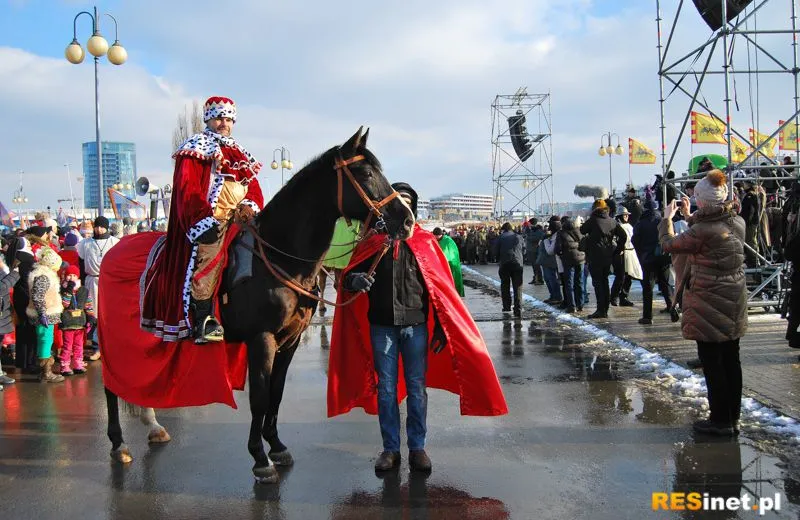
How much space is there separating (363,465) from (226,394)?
1.20 meters

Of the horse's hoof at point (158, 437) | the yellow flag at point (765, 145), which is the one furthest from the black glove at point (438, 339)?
the yellow flag at point (765, 145)

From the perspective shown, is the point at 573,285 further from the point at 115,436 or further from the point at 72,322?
the point at 115,436

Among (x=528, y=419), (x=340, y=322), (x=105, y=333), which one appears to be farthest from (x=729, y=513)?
(x=105, y=333)

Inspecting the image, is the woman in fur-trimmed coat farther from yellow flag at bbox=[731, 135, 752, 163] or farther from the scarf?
yellow flag at bbox=[731, 135, 752, 163]

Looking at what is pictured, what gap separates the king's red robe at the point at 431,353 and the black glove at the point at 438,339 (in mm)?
49

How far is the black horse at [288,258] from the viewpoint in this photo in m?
4.59

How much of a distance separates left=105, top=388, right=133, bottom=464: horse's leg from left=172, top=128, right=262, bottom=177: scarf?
2.26 m

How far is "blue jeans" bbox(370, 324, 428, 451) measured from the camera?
4.91m

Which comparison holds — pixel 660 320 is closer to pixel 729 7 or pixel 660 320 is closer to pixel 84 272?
pixel 729 7

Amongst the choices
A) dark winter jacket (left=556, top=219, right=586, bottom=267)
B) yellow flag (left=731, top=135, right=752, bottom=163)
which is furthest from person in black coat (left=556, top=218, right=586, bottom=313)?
yellow flag (left=731, top=135, right=752, bottom=163)

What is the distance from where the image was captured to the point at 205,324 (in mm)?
4832

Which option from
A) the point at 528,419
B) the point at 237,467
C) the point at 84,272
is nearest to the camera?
the point at 237,467

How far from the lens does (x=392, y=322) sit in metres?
4.81

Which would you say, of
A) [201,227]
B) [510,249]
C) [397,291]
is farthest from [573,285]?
[201,227]
